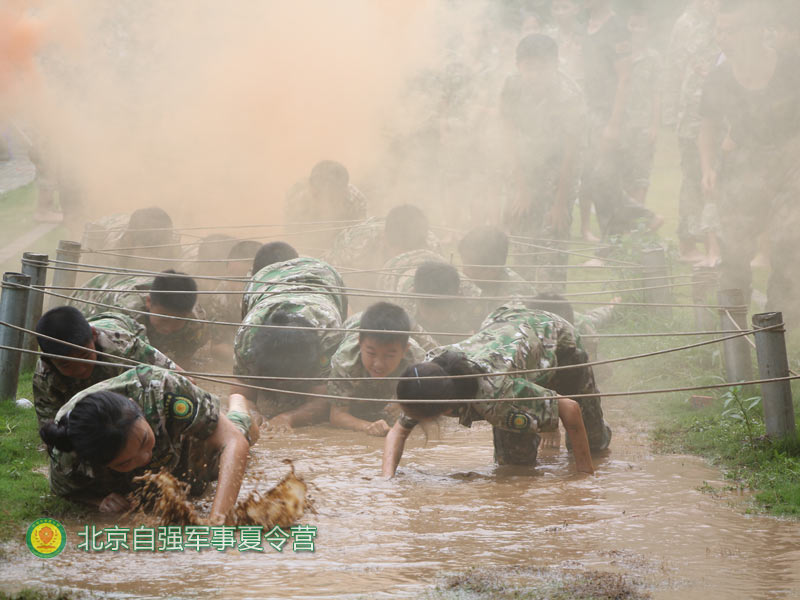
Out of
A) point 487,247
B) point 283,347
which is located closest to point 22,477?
point 283,347

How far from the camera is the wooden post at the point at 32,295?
6.21 meters

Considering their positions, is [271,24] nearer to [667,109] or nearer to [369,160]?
[369,160]

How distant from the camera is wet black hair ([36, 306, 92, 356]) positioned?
4582mm

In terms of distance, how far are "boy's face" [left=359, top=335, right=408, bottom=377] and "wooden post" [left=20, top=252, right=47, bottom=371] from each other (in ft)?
7.36

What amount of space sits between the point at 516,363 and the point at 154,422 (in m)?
1.93

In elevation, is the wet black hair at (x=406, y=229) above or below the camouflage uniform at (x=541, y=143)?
below

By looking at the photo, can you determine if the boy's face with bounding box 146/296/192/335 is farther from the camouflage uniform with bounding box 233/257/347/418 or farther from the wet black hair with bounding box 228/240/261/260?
the wet black hair with bounding box 228/240/261/260

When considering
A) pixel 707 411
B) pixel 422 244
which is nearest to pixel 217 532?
pixel 707 411

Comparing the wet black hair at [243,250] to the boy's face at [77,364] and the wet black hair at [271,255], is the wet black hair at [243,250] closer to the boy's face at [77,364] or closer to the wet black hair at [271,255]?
the wet black hair at [271,255]

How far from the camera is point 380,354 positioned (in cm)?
580

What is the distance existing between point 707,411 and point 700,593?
329cm

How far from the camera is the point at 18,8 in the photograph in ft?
48.0

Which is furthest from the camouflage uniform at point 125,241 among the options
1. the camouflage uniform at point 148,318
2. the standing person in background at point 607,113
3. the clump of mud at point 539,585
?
the clump of mud at point 539,585

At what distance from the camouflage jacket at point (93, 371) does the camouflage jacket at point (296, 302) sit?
3.51 ft
